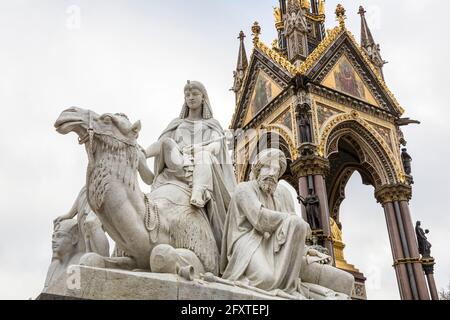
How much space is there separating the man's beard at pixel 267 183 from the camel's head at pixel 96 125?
856mm

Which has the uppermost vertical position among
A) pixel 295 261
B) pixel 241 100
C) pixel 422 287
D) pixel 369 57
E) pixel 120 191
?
pixel 369 57

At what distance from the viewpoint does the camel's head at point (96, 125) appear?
265 cm

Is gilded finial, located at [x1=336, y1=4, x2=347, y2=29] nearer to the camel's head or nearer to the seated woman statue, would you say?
the seated woman statue

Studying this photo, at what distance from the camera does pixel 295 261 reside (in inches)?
115

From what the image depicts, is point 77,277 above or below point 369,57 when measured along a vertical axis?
below

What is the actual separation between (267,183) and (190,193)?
493 millimetres

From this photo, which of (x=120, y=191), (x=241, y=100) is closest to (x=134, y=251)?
(x=120, y=191)

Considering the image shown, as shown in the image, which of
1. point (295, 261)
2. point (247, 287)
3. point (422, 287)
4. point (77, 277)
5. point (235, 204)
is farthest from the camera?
point (422, 287)

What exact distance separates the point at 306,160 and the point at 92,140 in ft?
51.2

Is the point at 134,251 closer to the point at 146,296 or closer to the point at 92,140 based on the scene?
the point at 146,296

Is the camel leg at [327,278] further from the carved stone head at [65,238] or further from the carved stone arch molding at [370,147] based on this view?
the carved stone arch molding at [370,147]

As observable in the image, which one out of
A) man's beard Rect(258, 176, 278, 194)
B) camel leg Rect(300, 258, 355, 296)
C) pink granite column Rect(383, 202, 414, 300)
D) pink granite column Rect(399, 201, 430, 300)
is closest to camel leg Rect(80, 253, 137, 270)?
man's beard Rect(258, 176, 278, 194)

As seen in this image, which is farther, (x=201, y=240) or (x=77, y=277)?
(x=201, y=240)

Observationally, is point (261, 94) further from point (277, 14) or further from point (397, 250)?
point (397, 250)
